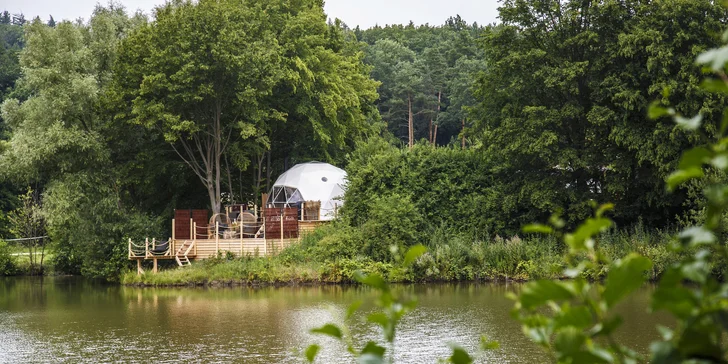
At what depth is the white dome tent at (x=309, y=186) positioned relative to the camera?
1411 inches

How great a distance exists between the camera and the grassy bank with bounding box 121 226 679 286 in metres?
25.6

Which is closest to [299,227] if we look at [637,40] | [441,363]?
[637,40]

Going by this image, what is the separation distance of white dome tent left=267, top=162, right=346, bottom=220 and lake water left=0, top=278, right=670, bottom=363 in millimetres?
9598

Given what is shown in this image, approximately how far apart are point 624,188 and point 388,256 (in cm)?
769

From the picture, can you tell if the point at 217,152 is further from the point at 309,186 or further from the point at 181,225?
the point at 309,186

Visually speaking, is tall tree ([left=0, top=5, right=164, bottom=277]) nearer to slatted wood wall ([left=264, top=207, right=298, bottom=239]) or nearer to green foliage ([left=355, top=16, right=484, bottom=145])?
slatted wood wall ([left=264, top=207, right=298, bottom=239])

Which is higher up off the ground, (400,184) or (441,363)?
(400,184)

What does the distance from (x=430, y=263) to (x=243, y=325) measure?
925 cm

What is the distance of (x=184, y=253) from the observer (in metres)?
30.7

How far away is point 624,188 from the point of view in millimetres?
26875

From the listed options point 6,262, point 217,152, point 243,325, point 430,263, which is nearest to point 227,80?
point 217,152

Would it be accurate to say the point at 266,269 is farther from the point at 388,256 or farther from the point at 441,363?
the point at 441,363

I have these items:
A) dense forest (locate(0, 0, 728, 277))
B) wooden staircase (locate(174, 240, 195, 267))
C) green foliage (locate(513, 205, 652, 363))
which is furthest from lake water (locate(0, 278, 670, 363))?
green foliage (locate(513, 205, 652, 363))

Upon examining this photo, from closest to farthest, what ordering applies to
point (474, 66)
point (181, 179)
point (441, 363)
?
point (441, 363), point (181, 179), point (474, 66)
